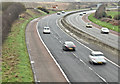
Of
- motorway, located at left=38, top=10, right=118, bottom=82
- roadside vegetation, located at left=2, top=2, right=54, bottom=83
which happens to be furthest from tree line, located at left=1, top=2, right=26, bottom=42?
motorway, located at left=38, top=10, right=118, bottom=82

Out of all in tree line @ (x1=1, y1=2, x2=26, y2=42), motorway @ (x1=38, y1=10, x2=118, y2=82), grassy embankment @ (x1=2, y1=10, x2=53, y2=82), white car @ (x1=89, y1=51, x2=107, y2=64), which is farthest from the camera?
tree line @ (x1=1, y1=2, x2=26, y2=42)

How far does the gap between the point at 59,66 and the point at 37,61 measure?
4.39m

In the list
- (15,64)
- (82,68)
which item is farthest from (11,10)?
(82,68)

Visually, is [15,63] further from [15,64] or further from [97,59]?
[97,59]

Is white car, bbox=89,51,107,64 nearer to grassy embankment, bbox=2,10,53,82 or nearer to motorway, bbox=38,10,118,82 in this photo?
motorway, bbox=38,10,118,82

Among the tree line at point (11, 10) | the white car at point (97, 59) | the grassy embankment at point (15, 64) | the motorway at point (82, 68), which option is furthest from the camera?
the tree line at point (11, 10)

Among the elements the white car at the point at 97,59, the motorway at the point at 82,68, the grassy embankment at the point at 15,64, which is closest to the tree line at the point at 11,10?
the grassy embankment at the point at 15,64

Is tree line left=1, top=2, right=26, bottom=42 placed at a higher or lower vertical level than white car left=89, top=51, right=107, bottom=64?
higher

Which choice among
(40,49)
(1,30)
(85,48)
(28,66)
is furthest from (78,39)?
(28,66)

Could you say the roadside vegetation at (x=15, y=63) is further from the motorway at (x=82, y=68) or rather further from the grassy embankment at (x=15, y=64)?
the motorway at (x=82, y=68)

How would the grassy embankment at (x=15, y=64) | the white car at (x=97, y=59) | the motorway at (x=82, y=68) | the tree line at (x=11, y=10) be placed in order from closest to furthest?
1. the grassy embankment at (x=15, y=64)
2. the motorway at (x=82, y=68)
3. the white car at (x=97, y=59)
4. the tree line at (x=11, y=10)

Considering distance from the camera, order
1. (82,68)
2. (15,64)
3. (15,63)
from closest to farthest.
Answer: (82,68), (15,64), (15,63)

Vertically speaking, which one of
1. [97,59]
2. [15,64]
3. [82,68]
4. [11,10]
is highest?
[11,10]

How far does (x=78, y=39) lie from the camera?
186 feet
